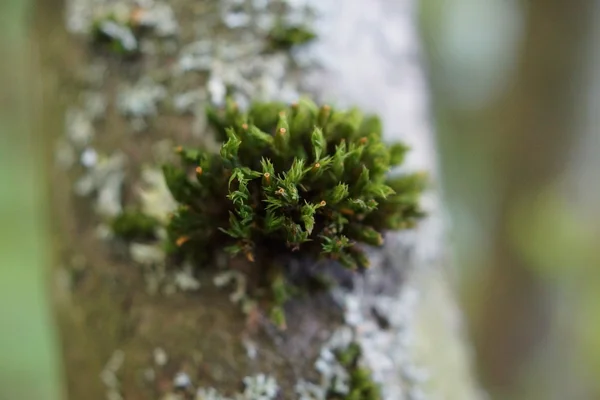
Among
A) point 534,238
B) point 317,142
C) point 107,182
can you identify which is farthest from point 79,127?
point 534,238

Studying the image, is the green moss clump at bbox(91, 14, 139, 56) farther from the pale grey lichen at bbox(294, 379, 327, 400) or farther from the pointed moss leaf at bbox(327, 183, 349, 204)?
the pale grey lichen at bbox(294, 379, 327, 400)

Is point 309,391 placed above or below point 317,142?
below

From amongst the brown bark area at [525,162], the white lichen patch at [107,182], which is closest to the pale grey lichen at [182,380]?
the white lichen patch at [107,182]

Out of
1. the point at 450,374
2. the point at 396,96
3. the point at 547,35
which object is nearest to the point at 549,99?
the point at 547,35

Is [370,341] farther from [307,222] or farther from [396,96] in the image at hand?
[396,96]

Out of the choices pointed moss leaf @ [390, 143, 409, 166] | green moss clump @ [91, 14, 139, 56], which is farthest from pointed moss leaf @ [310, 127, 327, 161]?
green moss clump @ [91, 14, 139, 56]

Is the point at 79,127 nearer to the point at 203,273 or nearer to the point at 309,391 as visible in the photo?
the point at 203,273
